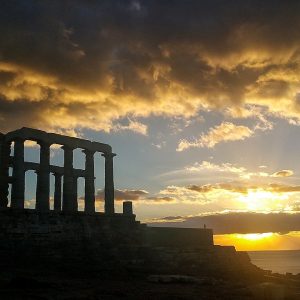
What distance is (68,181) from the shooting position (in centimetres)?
4188

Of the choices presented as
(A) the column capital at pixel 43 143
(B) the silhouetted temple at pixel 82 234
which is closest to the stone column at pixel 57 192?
(B) the silhouetted temple at pixel 82 234

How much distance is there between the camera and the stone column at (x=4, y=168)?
1581 inches

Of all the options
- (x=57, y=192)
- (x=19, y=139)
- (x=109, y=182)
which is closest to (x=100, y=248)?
(x=109, y=182)

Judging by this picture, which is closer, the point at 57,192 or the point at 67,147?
the point at 67,147

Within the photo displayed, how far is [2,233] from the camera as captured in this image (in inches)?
1191

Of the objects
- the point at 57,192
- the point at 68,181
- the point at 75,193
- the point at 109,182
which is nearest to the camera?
the point at 68,181

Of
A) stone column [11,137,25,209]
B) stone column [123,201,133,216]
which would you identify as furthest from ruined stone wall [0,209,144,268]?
stone column [11,137,25,209]

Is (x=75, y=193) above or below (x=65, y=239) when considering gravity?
above

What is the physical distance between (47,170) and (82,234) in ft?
28.2

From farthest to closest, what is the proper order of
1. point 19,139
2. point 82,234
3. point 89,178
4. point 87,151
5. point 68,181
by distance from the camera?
point 89,178
point 87,151
point 68,181
point 19,139
point 82,234

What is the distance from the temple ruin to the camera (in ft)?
129

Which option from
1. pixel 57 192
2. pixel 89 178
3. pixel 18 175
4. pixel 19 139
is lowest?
pixel 57 192

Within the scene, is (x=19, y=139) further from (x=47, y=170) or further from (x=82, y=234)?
(x=82, y=234)

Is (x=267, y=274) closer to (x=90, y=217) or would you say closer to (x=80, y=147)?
(x=90, y=217)
